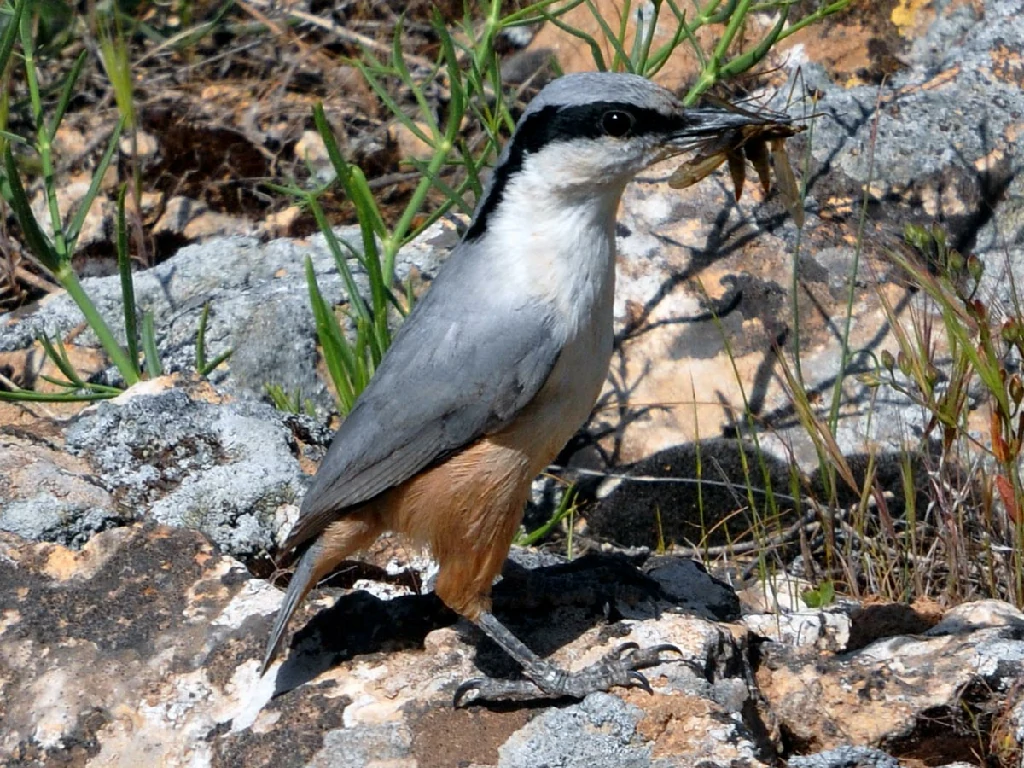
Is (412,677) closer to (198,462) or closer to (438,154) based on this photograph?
(198,462)

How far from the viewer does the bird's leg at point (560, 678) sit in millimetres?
2863

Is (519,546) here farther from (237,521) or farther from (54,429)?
(54,429)

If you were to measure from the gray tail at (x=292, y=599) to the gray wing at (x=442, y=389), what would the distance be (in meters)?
0.07

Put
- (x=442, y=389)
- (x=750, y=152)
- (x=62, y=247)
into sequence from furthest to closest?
1. (x=62, y=247)
2. (x=750, y=152)
3. (x=442, y=389)

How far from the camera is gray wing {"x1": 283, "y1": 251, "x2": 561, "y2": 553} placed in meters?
3.04

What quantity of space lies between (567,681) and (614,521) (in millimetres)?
1511

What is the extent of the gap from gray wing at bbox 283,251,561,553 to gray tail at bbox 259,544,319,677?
0.22 feet

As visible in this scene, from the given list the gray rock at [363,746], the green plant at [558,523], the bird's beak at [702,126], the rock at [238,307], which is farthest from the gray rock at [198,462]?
the bird's beak at [702,126]

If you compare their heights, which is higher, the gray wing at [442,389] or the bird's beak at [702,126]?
the bird's beak at [702,126]

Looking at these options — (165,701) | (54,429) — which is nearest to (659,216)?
(54,429)

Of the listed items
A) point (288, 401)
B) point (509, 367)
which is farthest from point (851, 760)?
point (288, 401)

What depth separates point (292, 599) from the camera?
3021 millimetres

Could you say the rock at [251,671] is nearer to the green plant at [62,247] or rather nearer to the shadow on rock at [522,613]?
the shadow on rock at [522,613]

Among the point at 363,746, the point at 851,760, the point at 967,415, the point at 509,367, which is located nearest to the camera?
the point at 851,760
